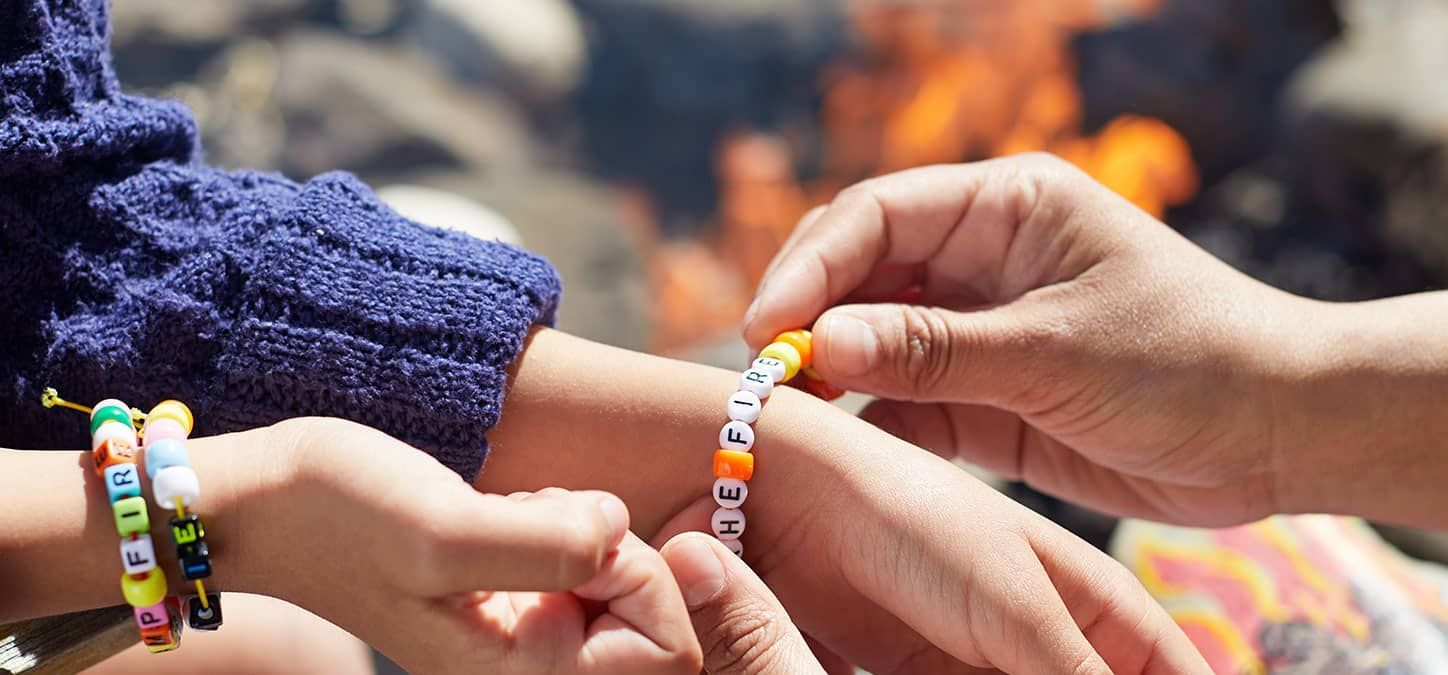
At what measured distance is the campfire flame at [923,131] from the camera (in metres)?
4.37

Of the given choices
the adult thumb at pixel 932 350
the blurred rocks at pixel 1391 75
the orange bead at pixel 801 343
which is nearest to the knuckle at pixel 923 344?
the adult thumb at pixel 932 350

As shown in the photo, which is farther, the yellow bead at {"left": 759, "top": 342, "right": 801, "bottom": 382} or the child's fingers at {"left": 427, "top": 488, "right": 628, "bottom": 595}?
the yellow bead at {"left": 759, "top": 342, "right": 801, "bottom": 382}

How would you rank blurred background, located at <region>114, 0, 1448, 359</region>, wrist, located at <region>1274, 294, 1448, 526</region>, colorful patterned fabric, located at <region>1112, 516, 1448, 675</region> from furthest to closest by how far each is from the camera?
blurred background, located at <region>114, 0, 1448, 359</region>, colorful patterned fabric, located at <region>1112, 516, 1448, 675</region>, wrist, located at <region>1274, 294, 1448, 526</region>

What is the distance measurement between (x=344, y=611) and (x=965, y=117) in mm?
3965

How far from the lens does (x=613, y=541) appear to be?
0.99 metres

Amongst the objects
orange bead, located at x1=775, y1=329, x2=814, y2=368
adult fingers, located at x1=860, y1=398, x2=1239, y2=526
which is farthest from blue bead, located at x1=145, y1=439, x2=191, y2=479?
adult fingers, located at x1=860, y1=398, x2=1239, y2=526

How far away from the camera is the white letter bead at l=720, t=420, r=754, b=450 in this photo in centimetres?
129

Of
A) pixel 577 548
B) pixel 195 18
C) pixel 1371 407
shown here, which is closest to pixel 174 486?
pixel 577 548

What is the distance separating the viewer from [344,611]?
3.44 feet

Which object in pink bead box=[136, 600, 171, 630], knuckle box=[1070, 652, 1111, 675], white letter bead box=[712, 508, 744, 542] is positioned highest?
pink bead box=[136, 600, 171, 630]

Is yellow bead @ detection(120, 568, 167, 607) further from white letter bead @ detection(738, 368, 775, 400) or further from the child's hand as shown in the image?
white letter bead @ detection(738, 368, 775, 400)

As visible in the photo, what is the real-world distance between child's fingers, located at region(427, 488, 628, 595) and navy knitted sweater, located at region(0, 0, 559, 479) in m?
0.31

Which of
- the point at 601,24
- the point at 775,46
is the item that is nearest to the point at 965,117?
the point at 775,46

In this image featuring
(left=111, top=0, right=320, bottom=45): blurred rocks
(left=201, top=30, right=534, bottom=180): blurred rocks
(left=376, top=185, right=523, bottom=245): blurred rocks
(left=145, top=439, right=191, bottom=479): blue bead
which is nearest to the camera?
(left=145, top=439, right=191, bottom=479): blue bead
